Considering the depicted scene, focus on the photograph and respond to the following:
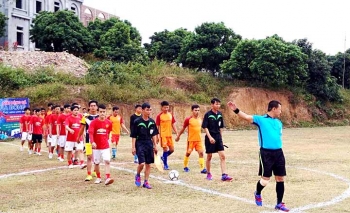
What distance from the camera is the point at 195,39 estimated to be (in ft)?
120

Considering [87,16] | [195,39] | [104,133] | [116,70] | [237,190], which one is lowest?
[237,190]

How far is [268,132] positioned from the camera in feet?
23.5

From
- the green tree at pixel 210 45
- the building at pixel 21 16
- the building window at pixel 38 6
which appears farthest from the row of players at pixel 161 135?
the building window at pixel 38 6

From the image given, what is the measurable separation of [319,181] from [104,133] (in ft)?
17.3

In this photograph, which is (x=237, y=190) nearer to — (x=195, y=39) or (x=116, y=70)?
(x=116, y=70)

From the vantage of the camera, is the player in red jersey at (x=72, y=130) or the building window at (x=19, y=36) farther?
the building window at (x=19, y=36)

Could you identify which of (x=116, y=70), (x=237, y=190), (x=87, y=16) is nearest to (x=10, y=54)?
(x=116, y=70)

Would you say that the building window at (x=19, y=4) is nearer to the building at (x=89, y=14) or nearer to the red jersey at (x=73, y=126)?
the building at (x=89, y=14)

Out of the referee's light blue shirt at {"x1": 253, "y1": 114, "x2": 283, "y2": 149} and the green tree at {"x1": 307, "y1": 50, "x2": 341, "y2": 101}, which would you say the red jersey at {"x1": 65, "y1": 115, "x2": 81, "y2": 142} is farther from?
the green tree at {"x1": 307, "y1": 50, "x2": 341, "y2": 101}

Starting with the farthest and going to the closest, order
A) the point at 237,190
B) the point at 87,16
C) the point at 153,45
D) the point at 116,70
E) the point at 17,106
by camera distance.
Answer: the point at 87,16 < the point at 153,45 < the point at 116,70 < the point at 17,106 < the point at 237,190

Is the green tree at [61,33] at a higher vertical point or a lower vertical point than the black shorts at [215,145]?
higher

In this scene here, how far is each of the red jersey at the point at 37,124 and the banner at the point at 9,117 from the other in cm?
819

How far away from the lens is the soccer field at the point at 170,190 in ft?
23.6

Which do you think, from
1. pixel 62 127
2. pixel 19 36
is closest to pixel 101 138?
pixel 62 127
